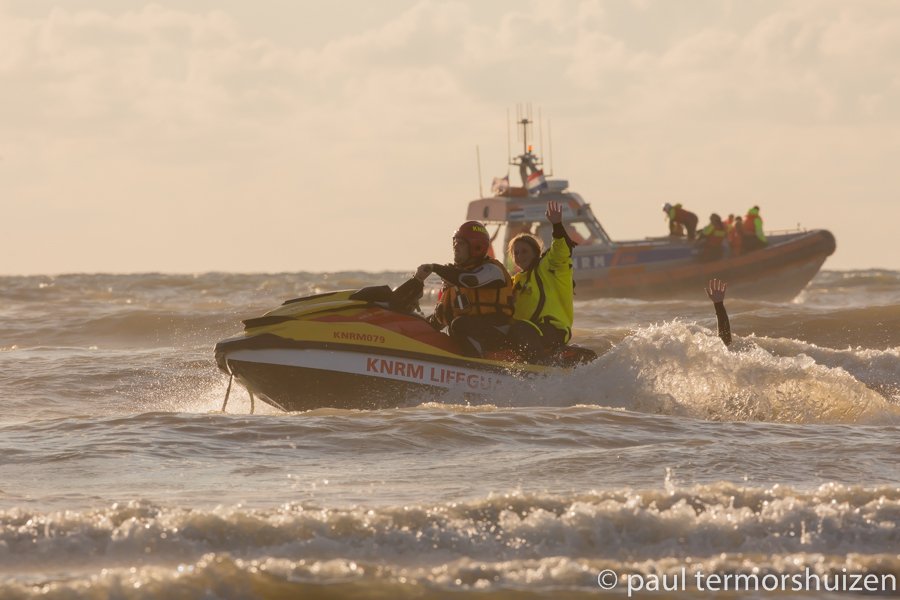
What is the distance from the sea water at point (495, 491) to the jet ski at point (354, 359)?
7.5 inches

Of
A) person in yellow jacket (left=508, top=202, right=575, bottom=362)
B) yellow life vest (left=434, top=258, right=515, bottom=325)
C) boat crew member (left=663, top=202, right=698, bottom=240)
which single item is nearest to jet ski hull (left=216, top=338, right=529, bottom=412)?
person in yellow jacket (left=508, top=202, right=575, bottom=362)

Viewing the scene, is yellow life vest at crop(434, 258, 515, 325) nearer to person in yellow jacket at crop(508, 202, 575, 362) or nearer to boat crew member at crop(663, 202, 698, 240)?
person in yellow jacket at crop(508, 202, 575, 362)

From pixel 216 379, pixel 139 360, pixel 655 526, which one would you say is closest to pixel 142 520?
pixel 655 526

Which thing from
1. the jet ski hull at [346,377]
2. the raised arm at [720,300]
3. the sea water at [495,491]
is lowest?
the sea water at [495,491]

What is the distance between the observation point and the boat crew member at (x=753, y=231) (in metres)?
30.3

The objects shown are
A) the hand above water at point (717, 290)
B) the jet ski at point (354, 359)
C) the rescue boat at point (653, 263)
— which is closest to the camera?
the hand above water at point (717, 290)

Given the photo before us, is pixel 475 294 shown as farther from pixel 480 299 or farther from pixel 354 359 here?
pixel 354 359

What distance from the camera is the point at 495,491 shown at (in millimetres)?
7117

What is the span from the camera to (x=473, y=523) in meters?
6.46

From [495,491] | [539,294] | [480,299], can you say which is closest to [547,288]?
[539,294]

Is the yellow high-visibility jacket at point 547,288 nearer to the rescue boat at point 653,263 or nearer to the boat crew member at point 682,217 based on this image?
the rescue boat at point 653,263

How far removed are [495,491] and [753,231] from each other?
24226 mm

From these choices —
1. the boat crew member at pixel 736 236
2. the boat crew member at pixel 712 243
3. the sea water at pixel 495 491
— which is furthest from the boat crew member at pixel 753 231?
the sea water at pixel 495 491

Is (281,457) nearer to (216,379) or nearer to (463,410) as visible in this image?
(463,410)
